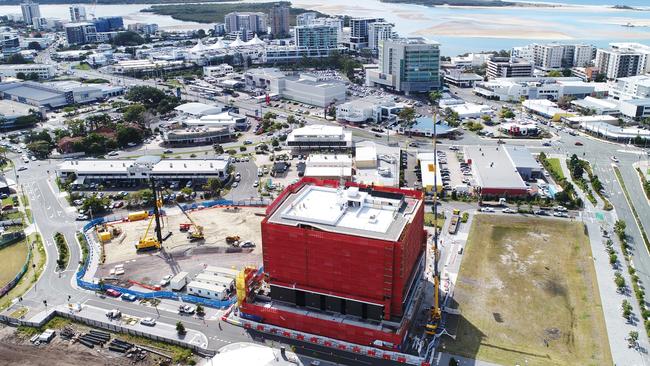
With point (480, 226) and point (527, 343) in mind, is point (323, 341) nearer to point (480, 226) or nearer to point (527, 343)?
point (527, 343)

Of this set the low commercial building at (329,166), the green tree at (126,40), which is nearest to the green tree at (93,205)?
the low commercial building at (329,166)

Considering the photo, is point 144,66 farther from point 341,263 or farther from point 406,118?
point 341,263

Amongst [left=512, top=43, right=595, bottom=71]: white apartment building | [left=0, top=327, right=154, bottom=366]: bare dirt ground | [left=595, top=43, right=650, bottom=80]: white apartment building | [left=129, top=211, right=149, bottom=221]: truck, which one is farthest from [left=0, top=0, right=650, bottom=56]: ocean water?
[left=0, top=327, right=154, bottom=366]: bare dirt ground

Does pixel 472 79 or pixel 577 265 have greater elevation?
pixel 472 79

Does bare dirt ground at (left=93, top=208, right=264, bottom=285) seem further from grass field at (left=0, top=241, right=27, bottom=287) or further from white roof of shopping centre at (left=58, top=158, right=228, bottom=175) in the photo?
white roof of shopping centre at (left=58, top=158, right=228, bottom=175)

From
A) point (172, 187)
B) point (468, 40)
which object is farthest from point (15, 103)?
point (468, 40)

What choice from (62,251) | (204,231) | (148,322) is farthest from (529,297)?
(62,251)

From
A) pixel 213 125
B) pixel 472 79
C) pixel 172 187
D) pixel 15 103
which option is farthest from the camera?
pixel 472 79

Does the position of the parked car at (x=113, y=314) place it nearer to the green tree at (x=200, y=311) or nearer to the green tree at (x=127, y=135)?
the green tree at (x=200, y=311)
